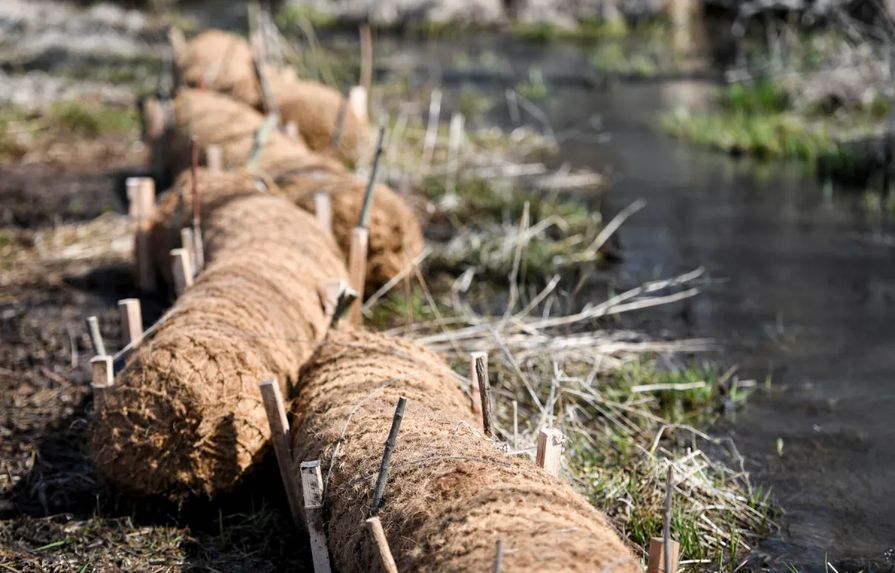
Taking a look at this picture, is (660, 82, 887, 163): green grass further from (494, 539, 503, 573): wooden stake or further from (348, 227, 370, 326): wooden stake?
(494, 539, 503, 573): wooden stake

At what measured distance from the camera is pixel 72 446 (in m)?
4.33

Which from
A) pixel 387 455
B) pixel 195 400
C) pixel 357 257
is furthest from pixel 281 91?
pixel 387 455

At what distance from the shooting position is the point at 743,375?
206 inches

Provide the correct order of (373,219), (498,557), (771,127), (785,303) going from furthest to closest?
(771,127)
(785,303)
(373,219)
(498,557)

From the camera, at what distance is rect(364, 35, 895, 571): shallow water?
13.5 ft

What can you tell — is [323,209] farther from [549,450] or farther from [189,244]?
[549,450]

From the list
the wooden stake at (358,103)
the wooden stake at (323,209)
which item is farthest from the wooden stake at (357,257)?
the wooden stake at (358,103)

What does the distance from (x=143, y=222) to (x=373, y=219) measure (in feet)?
4.01

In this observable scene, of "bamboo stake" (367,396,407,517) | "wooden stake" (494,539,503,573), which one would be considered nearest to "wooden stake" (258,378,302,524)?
"bamboo stake" (367,396,407,517)

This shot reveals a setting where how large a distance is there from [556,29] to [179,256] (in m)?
13.8

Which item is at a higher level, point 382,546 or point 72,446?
point 382,546

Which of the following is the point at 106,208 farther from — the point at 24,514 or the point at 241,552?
the point at 241,552

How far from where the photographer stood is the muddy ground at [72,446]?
3545 mm

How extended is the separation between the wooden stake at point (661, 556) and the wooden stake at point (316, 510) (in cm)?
91
